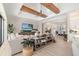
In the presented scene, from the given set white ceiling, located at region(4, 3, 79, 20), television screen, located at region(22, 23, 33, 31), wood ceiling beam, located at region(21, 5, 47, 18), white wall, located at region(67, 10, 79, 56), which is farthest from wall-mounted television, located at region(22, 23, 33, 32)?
white wall, located at region(67, 10, 79, 56)

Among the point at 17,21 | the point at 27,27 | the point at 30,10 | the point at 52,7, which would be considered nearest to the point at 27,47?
the point at 27,27

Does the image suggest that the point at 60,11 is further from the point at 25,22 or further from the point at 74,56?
the point at 74,56

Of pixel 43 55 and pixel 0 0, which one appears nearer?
pixel 0 0

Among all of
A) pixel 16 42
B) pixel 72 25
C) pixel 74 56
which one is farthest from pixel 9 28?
pixel 74 56

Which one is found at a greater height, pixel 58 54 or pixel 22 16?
pixel 22 16

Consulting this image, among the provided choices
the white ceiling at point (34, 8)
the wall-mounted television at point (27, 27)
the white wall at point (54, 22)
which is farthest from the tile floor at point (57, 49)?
Answer: the white ceiling at point (34, 8)

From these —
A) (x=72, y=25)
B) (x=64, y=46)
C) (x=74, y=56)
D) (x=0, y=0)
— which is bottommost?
(x=74, y=56)

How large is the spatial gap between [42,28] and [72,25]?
0.64m

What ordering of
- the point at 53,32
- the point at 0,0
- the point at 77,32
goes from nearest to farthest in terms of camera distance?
the point at 0,0 < the point at 77,32 < the point at 53,32

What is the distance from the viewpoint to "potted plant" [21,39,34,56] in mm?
1893

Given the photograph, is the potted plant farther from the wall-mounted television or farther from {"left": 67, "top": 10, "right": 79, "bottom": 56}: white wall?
{"left": 67, "top": 10, "right": 79, "bottom": 56}: white wall

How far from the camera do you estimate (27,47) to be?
75.7 inches

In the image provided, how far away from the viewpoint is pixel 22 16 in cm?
193

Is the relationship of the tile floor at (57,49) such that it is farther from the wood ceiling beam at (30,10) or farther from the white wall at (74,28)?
the wood ceiling beam at (30,10)
